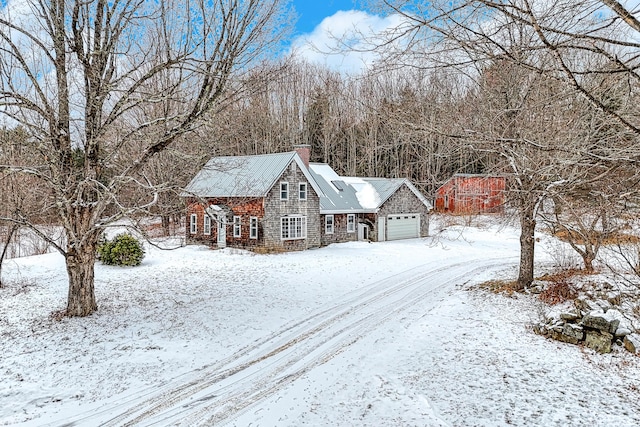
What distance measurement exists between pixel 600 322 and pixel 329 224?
1726 cm

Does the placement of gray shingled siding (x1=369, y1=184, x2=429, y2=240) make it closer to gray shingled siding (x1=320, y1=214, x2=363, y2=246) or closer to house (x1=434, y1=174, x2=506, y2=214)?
gray shingled siding (x1=320, y1=214, x2=363, y2=246)

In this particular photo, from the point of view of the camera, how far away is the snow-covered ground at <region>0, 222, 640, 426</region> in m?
5.68

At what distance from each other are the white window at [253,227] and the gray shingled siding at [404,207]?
8.06 m

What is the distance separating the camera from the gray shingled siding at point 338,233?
24.2 metres

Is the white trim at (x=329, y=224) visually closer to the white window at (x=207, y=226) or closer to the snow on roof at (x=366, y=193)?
the snow on roof at (x=366, y=193)

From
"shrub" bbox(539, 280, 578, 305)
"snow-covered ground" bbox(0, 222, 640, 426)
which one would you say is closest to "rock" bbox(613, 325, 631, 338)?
"snow-covered ground" bbox(0, 222, 640, 426)

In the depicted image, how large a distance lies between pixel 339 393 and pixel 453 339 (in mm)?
3389

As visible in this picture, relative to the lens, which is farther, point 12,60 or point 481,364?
point 12,60

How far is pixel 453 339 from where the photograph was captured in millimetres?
8477

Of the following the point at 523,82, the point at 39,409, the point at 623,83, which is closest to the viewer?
the point at 623,83

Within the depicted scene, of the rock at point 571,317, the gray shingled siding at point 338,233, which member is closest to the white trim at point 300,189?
the gray shingled siding at point 338,233

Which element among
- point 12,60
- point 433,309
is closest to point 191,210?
point 12,60

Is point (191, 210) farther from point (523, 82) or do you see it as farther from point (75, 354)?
point (523, 82)

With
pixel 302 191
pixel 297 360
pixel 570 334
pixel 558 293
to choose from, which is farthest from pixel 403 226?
pixel 297 360
